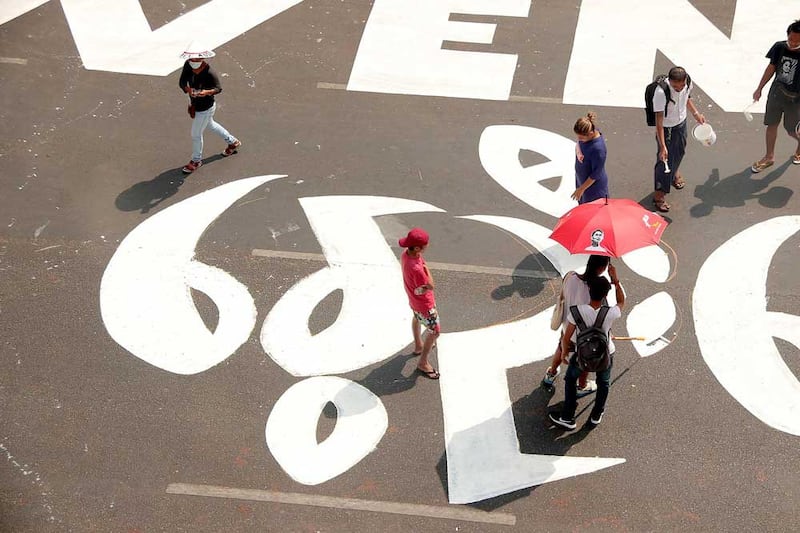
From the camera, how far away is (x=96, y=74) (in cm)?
1327

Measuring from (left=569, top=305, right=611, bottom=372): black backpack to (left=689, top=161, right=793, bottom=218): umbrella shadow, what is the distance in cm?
396

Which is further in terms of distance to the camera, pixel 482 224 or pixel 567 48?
pixel 567 48

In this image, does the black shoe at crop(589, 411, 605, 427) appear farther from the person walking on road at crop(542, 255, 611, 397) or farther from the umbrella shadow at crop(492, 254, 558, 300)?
the umbrella shadow at crop(492, 254, 558, 300)

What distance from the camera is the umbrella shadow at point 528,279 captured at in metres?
9.62

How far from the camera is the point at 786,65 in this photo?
10.5 m

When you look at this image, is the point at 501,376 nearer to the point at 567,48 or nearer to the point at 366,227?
the point at 366,227

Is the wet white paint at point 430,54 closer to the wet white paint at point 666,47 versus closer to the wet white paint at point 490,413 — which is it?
the wet white paint at point 666,47

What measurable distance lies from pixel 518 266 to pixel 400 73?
4.60 meters

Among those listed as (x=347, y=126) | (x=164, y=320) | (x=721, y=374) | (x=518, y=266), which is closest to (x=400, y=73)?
(x=347, y=126)

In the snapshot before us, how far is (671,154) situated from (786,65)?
179 centimetres

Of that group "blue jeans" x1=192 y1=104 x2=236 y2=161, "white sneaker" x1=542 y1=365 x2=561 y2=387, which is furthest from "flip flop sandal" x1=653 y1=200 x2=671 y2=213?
"blue jeans" x1=192 y1=104 x2=236 y2=161

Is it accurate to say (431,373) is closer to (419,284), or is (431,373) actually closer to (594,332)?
(419,284)

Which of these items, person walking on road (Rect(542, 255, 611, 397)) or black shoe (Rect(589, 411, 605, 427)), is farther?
black shoe (Rect(589, 411, 605, 427))

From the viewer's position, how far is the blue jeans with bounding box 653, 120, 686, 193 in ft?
33.7
